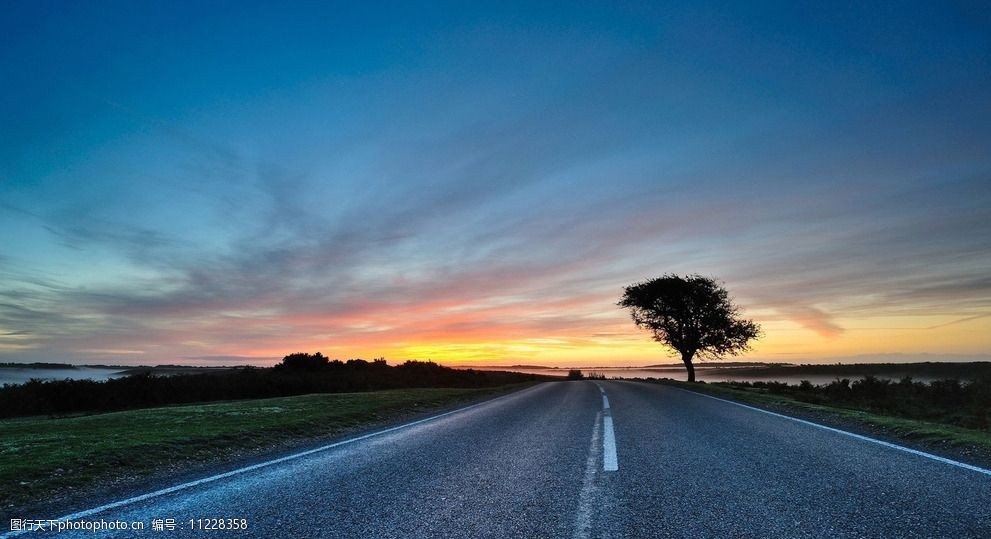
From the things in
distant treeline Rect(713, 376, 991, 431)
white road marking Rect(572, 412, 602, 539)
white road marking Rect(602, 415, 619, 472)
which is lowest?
distant treeline Rect(713, 376, 991, 431)

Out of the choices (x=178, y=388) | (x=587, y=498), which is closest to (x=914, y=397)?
(x=587, y=498)

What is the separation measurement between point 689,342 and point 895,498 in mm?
46391

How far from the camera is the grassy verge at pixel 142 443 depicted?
269 inches

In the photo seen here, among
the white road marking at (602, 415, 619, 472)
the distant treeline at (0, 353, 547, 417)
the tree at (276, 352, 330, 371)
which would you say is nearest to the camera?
the white road marking at (602, 415, 619, 472)

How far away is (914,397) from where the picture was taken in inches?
886

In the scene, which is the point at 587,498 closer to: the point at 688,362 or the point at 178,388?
the point at 178,388

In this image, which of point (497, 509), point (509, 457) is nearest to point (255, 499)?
point (497, 509)

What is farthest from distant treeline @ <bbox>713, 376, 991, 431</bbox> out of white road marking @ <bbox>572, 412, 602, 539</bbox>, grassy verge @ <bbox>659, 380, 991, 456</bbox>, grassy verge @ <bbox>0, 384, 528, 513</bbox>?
grassy verge @ <bbox>0, 384, 528, 513</bbox>

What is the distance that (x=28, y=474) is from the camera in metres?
6.91

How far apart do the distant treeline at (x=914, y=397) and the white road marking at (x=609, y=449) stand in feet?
35.3

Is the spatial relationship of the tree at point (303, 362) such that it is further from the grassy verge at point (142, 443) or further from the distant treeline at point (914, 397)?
the distant treeline at point (914, 397)

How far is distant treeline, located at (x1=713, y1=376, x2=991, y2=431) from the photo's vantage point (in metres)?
16.2

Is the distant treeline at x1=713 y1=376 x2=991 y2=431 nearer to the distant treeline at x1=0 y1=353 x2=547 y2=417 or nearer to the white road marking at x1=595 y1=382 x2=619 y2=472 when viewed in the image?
the white road marking at x1=595 y1=382 x2=619 y2=472

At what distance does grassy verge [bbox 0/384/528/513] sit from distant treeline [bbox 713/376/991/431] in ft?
57.3
